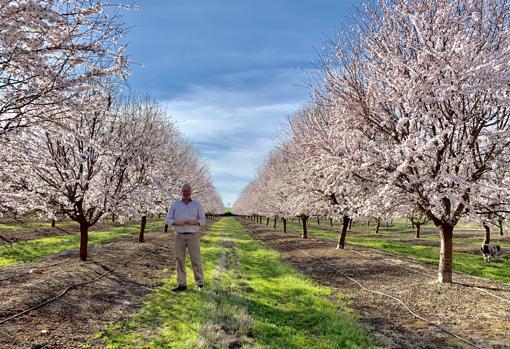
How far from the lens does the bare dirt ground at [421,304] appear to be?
6.32 meters

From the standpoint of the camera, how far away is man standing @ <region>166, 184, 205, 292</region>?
941 cm

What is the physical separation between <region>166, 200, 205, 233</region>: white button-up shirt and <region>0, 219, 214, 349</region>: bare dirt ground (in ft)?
6.14

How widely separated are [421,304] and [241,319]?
4562mm

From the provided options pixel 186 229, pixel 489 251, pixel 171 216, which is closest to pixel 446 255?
pixel 186 229

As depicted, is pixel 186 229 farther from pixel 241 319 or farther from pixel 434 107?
pixel 434 107

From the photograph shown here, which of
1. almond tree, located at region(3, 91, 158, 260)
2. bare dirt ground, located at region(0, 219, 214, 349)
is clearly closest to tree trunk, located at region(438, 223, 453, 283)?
bare dirt ground, located at region(0, 219, 214, 349)

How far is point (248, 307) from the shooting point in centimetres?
775

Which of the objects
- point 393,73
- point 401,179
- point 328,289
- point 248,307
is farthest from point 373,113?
point 248,307

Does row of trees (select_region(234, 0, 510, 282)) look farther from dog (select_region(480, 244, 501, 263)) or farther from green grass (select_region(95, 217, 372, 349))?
dog (select_region(480, 244, 501, 263))

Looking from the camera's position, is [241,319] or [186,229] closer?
[241,319]

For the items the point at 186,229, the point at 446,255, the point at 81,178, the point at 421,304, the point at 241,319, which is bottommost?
the point at 421,304

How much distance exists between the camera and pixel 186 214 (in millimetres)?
9453

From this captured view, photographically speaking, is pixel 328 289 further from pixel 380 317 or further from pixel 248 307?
pixel 248 307

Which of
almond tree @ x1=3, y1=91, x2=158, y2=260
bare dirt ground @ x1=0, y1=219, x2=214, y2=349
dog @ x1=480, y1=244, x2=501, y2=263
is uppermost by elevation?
almond tree @ x1=3, y1=91, x2=158, y2=260
